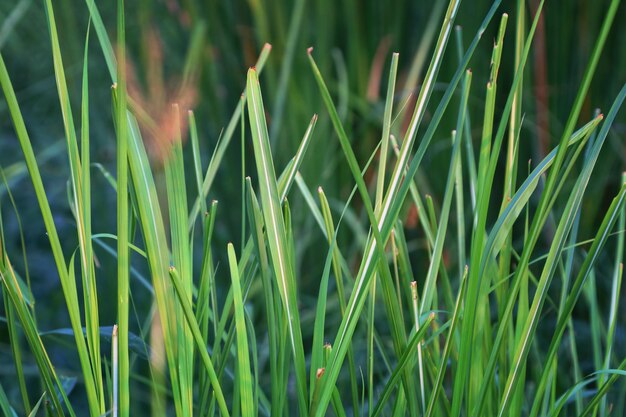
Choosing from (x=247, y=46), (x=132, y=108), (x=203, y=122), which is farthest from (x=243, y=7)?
(x=132, y=108)

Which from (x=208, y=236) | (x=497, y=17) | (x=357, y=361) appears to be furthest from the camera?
(x=497, y=17)

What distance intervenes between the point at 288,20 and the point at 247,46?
65 millimetres

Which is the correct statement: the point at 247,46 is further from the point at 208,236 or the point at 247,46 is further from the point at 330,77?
the point at 208,236

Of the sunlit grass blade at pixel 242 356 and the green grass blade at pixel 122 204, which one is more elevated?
the green grass blade at pixel 122 204

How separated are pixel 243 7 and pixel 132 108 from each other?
0.64 m

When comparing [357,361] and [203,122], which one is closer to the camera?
[357,361]

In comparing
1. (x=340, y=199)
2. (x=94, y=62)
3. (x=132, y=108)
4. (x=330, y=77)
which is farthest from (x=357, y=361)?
(x=94, y=62)

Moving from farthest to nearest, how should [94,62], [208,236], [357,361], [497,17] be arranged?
[94,62], [497,17], [357,361], [208,236]

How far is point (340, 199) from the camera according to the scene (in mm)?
1022

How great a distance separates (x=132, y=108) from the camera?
0.44 m

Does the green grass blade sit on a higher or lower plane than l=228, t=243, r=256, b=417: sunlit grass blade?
higher

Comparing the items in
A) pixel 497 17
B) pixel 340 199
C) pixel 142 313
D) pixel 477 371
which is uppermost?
pixel 497 17

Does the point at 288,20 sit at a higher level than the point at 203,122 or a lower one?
higher

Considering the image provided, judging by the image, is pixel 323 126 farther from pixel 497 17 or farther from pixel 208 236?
pixel 208 236
